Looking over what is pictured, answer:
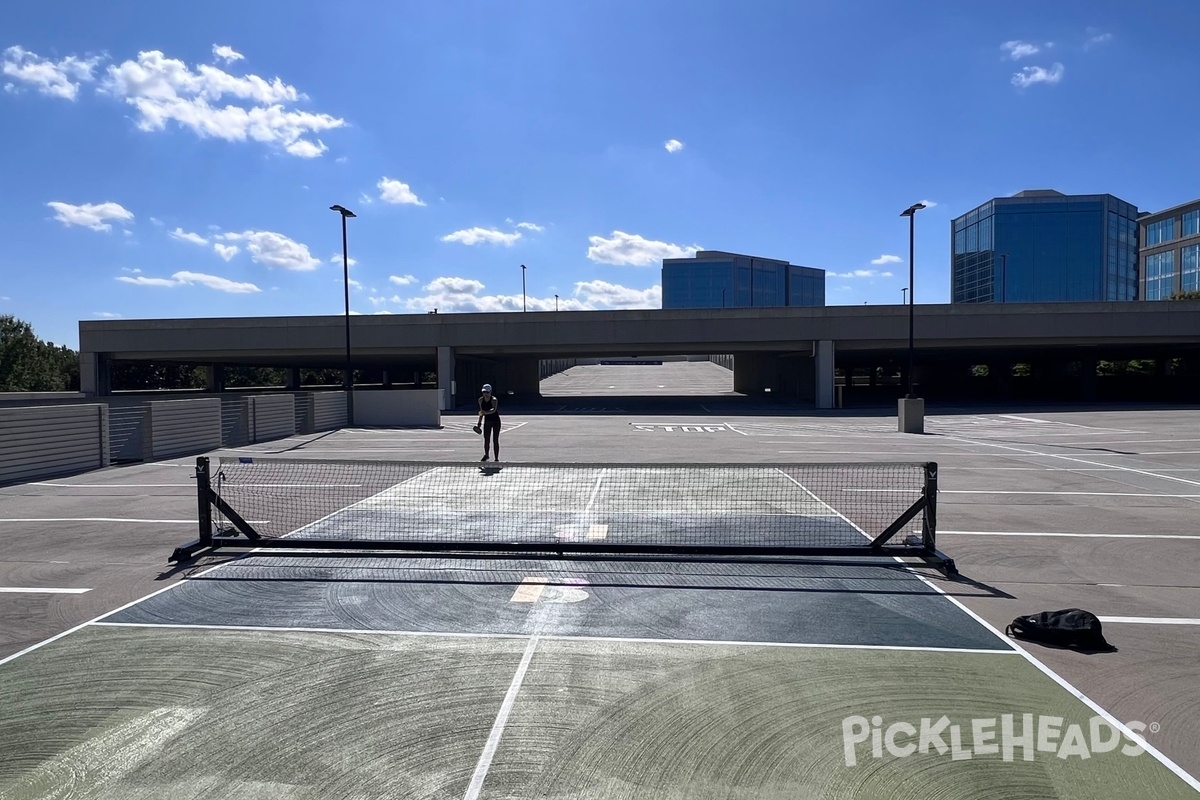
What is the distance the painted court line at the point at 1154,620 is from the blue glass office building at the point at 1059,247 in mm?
126052

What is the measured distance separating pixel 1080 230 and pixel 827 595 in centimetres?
13778

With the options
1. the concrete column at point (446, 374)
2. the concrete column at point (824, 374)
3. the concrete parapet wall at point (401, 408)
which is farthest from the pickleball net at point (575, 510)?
the concrete column at point (446, 374)

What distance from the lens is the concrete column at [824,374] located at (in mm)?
43000

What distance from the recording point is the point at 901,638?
620cm

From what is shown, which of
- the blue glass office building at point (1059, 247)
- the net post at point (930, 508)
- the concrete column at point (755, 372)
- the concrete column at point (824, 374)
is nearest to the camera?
the net post at point (930, 508)

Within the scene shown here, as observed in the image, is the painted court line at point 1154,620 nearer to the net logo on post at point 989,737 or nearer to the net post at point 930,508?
the net post at point 930,508

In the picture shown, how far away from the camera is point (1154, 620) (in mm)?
6680

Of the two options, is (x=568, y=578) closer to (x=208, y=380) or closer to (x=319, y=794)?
(x=319, y=794)

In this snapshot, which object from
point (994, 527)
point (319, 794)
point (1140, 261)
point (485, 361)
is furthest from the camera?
point (1140, 261)

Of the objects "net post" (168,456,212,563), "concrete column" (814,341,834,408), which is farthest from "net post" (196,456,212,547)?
"concrete column" (814,341,834,408)

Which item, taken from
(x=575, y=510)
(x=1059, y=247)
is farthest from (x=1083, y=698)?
(x=1059, y=247)

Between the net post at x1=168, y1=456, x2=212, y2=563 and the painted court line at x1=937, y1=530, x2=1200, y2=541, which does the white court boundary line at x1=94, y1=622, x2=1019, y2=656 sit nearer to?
the net post at x1=168, y1=456, x2=212, y2=563

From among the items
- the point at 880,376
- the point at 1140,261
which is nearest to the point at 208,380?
the point at 880,376

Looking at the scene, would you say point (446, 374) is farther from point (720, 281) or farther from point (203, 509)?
point (720, 281)
